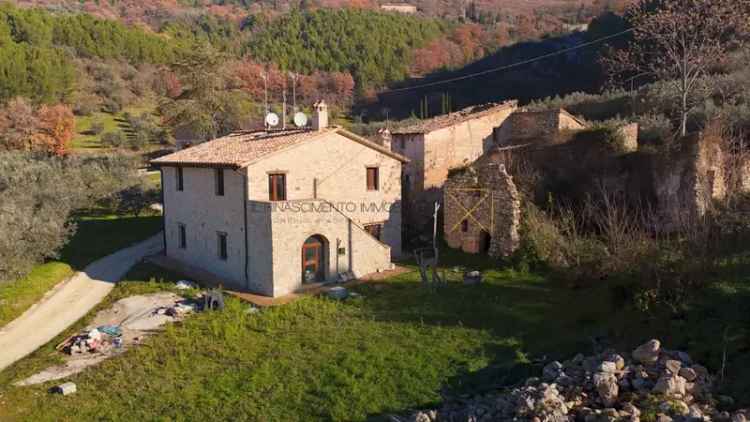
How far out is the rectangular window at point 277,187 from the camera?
21878mm

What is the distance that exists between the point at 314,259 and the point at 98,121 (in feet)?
173

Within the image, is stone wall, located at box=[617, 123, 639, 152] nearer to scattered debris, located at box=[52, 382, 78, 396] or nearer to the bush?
scattered debris, located at box=[52, 382, 78, 396]

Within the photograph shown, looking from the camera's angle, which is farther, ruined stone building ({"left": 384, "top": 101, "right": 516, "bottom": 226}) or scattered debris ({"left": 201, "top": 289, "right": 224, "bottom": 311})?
ruined stone building ({"left": 384, "top": 101, "right": 516, "bottom": 226})

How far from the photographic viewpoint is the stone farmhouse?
20.6m

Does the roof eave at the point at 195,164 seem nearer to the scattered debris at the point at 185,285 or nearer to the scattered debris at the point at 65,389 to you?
the scattered debris at the point at 185,285

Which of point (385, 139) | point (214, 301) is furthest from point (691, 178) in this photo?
point (214, 301)

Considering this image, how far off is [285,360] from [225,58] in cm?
3627

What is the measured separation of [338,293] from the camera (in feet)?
64.5

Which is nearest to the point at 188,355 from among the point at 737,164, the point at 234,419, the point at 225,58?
the point at 234,419

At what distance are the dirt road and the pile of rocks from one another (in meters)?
12.1

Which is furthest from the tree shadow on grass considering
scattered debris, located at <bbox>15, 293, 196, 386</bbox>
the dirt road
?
scattered debris, located at <bbox>15, 293, 196, 386</bbox>

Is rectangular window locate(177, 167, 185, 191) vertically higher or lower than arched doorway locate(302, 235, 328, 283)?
higher

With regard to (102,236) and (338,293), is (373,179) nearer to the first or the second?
(338,293)

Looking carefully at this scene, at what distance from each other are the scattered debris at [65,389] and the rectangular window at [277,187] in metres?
9.48
